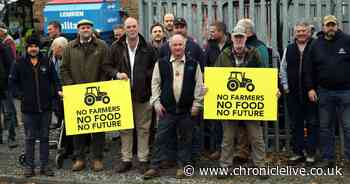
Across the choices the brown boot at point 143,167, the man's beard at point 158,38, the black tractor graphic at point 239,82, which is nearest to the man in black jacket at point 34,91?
Answer: the brown boot at point 143,167

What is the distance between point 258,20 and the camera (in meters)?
9.30

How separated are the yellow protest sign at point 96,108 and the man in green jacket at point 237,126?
1.28 m

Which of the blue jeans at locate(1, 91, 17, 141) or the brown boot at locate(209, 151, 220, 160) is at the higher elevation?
the blue jeans at locate(1, 91, 17, 141)

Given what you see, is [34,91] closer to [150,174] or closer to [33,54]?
[33,54]

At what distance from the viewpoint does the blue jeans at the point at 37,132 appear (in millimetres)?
8188

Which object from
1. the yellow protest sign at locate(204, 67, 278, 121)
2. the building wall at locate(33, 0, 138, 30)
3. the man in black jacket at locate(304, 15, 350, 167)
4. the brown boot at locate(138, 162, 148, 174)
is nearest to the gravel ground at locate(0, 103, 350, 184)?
the brown boot at locate(138, 162, 148, 174)

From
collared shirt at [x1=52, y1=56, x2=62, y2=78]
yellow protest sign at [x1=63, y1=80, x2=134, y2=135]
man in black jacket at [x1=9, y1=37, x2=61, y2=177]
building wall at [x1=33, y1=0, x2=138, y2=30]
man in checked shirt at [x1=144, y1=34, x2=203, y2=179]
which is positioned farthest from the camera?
building wall at [x1=33, y1=0, x2=138, y2=30]

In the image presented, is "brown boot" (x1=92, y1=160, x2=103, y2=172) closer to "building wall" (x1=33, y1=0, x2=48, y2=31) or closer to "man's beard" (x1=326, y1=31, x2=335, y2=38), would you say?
"man's beard" (x1=326, y1=31, x2=335, y2=38)

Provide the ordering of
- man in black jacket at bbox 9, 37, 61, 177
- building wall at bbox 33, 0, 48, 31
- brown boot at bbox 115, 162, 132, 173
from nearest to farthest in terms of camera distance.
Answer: man in black jacket at bbox 9, 37, 61, 177 → brown boot at bbox 115, 162, 132, 173 → building wall at bbox 33, 0, 48, 31

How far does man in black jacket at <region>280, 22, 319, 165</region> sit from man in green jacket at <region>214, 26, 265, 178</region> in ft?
2.13

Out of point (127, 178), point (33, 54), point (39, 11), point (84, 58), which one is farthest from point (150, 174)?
point (39, 11)

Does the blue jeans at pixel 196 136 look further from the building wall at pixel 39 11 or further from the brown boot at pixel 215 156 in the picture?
the building wall at pixel 39 11

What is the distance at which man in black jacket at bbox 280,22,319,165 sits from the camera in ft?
27.1

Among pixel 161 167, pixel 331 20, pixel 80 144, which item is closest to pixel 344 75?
pixel 331 20
